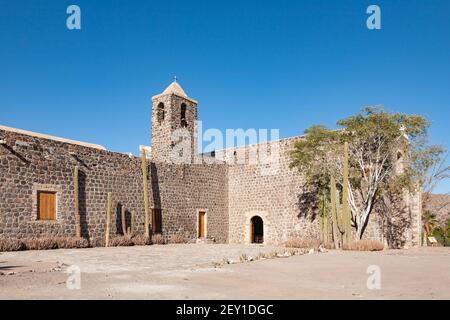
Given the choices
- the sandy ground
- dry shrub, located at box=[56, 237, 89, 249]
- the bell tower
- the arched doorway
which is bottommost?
the arched doorway

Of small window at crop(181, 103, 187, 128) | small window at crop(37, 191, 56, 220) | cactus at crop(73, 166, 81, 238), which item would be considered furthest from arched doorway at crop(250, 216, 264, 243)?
small window at crop(37, 191, 56, 220)

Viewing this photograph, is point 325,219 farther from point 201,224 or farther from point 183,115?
point 183,115

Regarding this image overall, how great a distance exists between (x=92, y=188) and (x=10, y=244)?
382cm

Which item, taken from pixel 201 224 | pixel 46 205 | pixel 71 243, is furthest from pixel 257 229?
pixel 46 205

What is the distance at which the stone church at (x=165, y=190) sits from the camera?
554 inches

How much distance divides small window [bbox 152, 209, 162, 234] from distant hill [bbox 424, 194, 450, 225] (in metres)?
18.2

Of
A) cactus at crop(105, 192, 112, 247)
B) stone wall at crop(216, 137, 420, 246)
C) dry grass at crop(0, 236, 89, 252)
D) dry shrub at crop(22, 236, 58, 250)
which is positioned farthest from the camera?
stone wall at crop(216, 137, 420, 246)

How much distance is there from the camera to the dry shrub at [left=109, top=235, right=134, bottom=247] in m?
16.2

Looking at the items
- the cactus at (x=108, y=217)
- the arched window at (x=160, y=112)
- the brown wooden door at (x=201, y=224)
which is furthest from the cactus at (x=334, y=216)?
the arched window at (x=160, y=112)

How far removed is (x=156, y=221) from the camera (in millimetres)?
19031

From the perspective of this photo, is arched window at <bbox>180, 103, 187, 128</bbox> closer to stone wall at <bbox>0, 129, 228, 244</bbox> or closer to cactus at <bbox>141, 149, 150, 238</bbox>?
stone wall at <bbox>0, 129, 228, 244</bbox>

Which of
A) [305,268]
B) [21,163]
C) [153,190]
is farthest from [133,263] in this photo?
[153,190]
